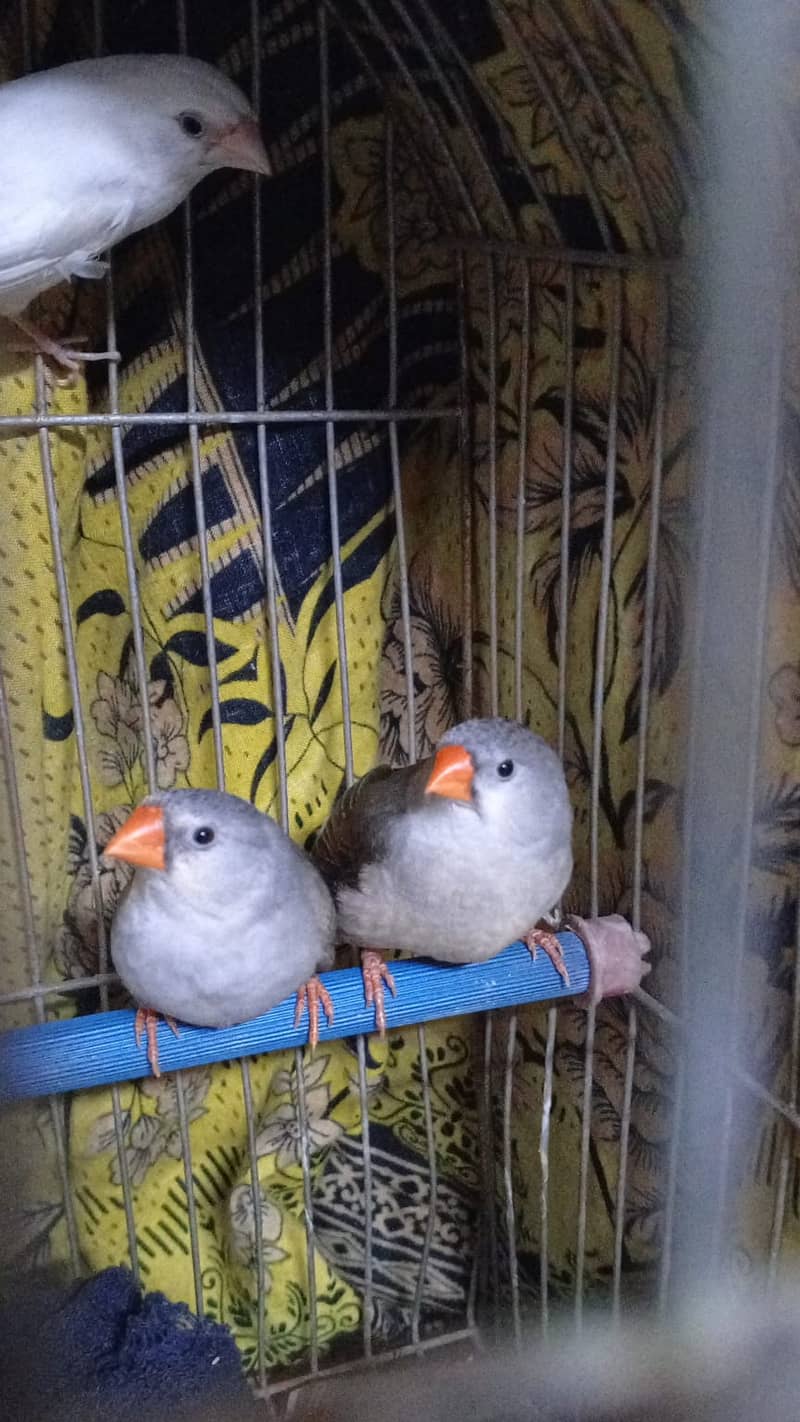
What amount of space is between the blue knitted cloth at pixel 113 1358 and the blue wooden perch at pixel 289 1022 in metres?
0.15

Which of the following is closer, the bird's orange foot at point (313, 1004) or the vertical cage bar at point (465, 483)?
the bird's orange foot at point (313, 1004)

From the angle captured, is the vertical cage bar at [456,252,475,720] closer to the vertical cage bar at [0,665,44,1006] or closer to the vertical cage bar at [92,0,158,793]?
the vertical cage bar at [92,0,158,793]

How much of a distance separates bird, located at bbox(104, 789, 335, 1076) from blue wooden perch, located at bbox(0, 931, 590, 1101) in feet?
0.09

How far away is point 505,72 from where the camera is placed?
76cm

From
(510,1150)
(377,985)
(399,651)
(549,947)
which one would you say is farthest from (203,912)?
(510,1150)

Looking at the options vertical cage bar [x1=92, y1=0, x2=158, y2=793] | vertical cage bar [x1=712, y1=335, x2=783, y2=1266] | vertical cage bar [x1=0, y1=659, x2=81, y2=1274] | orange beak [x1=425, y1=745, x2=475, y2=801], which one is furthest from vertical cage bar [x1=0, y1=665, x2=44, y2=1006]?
vertical cage bar [x1=712, y1=335, x2=783, y2=1266]

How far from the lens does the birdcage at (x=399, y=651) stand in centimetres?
70

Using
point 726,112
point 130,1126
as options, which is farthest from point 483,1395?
point 726,112

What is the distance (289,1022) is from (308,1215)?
1.08ft

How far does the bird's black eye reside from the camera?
0.77 meters

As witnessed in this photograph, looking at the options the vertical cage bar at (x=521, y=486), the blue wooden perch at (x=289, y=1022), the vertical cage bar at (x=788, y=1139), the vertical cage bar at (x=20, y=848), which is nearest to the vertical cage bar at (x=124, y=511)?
the vertical cage bar at (x=20, y=848)

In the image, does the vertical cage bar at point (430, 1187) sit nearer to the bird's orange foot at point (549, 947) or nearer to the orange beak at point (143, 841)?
the bird's orange foot at point (549, 947)

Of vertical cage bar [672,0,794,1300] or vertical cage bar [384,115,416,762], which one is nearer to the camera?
vertical cage bar [672,0,794,1300]

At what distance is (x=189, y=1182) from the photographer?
102 centimetres
